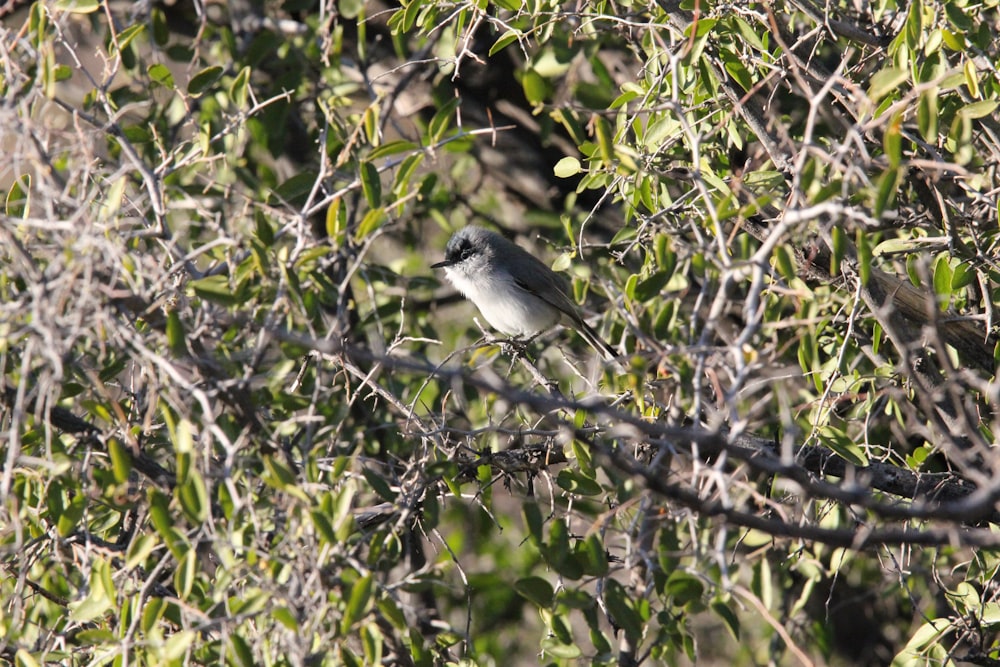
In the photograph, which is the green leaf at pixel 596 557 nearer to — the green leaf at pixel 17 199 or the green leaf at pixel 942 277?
the green leaf at pixel 942 277

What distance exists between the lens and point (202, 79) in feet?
10.4

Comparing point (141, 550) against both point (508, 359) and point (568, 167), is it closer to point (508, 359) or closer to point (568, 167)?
point (568, 167)

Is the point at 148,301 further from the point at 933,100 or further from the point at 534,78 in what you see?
the point at 933,100

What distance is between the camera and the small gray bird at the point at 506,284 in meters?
5.36

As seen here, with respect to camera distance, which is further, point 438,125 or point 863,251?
point 438,125

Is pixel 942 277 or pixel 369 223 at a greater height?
pixel 369 223

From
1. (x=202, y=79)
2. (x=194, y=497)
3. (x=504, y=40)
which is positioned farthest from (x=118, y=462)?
(x=504, y=40)

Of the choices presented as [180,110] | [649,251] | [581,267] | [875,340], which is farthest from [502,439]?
[180,110]

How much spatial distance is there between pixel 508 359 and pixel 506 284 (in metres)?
0.95

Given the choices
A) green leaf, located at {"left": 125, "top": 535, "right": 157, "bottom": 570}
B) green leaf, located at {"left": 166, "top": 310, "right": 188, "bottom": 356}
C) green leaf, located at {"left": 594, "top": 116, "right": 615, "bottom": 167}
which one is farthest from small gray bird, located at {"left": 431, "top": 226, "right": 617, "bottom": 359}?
green leaf, located at {"left": 125, "top": 535, "right": 157, "bottom": 570}

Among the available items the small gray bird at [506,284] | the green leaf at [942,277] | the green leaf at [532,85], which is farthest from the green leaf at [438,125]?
the small gray bird at [506,284]

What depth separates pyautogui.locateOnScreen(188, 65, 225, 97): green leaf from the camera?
3154 millimetres

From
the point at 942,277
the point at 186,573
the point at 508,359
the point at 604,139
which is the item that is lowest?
the point at 508,359

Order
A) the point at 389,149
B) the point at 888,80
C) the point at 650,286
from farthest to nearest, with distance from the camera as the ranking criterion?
the point at 389,149 → the point at 650,286 → the point at 888,80
